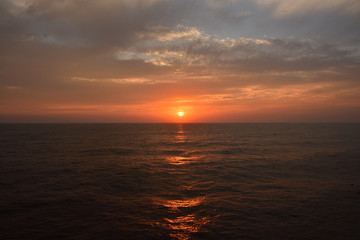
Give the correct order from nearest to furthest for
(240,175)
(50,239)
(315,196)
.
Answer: (50,239)
(315,196)
(240,175)

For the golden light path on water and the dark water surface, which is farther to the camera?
the dark water surface

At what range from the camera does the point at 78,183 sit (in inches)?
797

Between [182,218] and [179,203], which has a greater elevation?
[182,218]

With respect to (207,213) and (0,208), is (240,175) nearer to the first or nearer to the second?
(207,213)

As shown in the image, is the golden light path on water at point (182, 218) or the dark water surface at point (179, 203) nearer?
the golden light path on water at point (182, 218)

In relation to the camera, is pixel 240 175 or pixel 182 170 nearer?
pixel 240 175

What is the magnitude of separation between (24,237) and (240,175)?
19302mm

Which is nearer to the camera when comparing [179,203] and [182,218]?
[182,218]

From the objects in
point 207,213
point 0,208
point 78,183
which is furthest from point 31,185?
point 207,213

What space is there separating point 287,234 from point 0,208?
17072 millimetres

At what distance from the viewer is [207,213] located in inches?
521

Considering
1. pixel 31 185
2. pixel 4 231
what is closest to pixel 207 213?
pixel 4 231

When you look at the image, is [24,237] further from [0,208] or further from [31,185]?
[31,185]

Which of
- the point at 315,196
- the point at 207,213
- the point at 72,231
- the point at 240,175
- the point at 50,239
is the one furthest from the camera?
the point at 240,175
